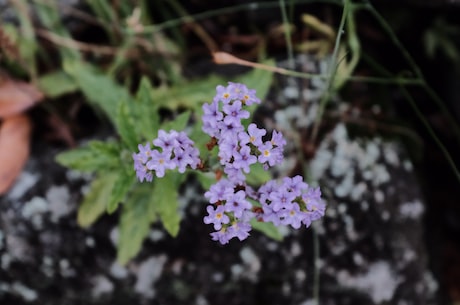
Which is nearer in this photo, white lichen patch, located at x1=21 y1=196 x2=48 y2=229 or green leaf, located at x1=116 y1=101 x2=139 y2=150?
green leaf, located at x1=116 y1=101 x2=139 y2=150

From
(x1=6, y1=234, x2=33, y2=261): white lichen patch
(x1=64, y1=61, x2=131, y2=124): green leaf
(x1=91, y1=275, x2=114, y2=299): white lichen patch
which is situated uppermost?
(x1=64, y1=61, x2=131, y2=124): green leaf

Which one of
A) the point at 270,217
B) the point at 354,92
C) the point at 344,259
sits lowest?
the point at 270,217

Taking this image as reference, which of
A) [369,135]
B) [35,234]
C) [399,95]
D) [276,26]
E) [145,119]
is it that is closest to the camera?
[145,119]

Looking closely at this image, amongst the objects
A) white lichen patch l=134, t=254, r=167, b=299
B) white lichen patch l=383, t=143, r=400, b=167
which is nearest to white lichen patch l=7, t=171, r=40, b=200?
white lichen patch l=134, t=254, r=167, b=299

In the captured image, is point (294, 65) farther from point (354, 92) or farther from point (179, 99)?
point (179, 99)

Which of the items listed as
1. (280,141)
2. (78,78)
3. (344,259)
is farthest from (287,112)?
(280,141)

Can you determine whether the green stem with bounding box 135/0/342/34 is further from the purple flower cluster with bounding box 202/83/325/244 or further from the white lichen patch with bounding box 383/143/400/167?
the purple flower cluster with bounding box 202/83/325/244
